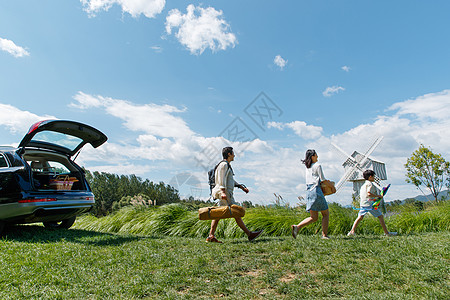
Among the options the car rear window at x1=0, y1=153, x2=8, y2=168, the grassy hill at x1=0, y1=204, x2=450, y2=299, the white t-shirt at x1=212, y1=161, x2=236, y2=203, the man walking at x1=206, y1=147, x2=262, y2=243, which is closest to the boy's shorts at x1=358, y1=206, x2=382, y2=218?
the grassy hill at x1=0, y1=204, x2=450, y2=299

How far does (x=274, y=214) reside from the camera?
25.8 feet

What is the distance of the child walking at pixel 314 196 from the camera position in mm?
5434

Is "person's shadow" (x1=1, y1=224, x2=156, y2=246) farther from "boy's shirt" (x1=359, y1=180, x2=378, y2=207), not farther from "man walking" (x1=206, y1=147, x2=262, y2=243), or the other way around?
"boy's shirt" (x1=359, y1=180, x2=378, y2=207)

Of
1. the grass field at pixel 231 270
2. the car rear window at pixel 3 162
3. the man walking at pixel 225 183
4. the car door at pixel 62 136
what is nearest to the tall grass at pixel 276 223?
the man walking at pixel 225 183

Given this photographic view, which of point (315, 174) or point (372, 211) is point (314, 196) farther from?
point (372, 211)

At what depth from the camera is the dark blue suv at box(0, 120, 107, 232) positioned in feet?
19.0

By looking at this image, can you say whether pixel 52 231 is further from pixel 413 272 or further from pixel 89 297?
pixel 413 272

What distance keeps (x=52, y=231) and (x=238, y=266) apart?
517 centimetres

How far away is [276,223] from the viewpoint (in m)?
6.99

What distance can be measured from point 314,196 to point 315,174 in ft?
1.32

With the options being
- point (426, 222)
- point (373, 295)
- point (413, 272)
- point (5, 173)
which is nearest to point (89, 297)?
point (373, 295)

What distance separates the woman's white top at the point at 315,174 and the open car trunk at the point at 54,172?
520cm

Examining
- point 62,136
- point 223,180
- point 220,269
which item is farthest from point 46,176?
point 220,269

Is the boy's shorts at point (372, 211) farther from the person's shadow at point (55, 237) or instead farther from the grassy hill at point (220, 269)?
the person's shadow at point (55, 237)
